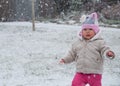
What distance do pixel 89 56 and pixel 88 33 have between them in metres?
0.30

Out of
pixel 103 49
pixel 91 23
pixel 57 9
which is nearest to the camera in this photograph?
pixel 103 49

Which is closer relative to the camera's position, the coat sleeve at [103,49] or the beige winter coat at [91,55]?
the coat sleeve at [103,49]

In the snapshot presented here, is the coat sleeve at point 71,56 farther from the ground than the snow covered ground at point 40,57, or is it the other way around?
the coat sleeve at point 71,56

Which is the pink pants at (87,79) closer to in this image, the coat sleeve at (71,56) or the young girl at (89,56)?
the young girl at (89,56)

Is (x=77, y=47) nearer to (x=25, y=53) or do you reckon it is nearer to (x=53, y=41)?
(x=25, y=53)

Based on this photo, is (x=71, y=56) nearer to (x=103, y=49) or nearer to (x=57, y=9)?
(x=103, y=49)

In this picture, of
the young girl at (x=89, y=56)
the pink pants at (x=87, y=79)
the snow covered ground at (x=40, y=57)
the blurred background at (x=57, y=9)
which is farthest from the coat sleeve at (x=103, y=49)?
the blurred background at (x=57, y=9)

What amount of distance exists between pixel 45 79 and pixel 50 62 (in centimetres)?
154

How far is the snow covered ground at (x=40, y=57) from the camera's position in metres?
7.35

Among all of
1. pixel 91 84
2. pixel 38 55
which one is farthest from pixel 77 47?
pixel 38 55

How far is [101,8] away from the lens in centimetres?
1986

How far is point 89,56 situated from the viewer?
507cm

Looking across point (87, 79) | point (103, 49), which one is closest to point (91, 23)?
point (103, 49)

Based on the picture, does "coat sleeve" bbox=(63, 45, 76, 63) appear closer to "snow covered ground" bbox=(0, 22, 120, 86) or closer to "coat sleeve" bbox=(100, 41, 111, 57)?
"coat sleeve" bbox=(100, 41, 111, 57)
